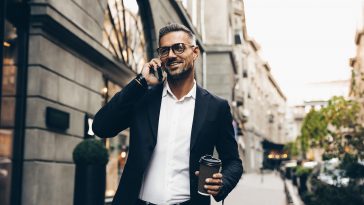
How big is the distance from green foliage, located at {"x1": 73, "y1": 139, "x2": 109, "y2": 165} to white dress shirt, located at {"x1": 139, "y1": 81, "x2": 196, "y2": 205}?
5.57 meters

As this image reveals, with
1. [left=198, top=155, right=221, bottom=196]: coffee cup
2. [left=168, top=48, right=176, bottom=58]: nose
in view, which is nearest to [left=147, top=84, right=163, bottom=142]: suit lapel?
[left=168, top=48, right=176, bottom=58]: nose

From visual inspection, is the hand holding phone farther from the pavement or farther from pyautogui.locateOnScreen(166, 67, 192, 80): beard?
the pavement

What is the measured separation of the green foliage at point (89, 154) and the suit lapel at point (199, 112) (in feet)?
18.1

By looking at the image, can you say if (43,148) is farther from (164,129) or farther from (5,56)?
(164,129)

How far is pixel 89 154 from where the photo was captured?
8.05 meters

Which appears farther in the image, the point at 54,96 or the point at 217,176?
the point at 54,96

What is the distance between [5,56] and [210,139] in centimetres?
642

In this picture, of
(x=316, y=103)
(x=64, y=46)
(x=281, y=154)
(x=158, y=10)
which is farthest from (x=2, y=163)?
(x=316, y=103)

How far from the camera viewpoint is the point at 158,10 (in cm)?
1708

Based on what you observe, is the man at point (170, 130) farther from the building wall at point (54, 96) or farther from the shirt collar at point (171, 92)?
the building wall at point (54, 96)

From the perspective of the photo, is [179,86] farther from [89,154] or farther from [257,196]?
[257,196]

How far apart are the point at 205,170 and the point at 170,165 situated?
0.78 feet

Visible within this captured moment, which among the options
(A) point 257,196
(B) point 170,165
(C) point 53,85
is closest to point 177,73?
(B) point 170,165

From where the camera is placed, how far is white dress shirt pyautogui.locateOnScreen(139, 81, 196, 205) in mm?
2561
